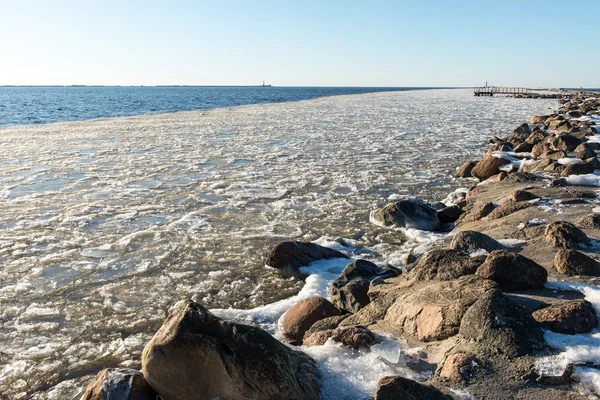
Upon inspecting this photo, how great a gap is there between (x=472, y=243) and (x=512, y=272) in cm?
85

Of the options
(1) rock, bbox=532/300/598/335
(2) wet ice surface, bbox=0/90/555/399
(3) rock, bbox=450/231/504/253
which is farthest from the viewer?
(3) rock, bbox=450/231/504/253

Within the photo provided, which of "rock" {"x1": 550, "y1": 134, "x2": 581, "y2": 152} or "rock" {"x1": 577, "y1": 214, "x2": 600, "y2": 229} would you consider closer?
"rock" {"x1": 577, "y1": 214, "x2": 600, "y2": 229}

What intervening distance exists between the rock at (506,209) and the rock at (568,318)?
3.32m

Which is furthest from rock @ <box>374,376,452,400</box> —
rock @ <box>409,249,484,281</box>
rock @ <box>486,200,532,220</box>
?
rock @ <box>486,200,532,220</box>

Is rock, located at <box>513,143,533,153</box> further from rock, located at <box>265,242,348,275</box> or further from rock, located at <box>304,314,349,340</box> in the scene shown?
rock, located at <box>304,314,349,340</box>

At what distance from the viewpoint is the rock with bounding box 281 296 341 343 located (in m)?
4.11

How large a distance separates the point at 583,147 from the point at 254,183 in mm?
7058

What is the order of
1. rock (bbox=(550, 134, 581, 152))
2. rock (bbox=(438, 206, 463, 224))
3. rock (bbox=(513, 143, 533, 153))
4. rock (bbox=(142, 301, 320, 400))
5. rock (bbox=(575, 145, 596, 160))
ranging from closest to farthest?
rock (bbox=(142, 301, 320, 400)), rock (bbox=(438, 206, 463, 224)), rock (bbox=(575, 145, 596, 160)), rock (bbox=(550, 134, 581, 152)), rock (bbox=(513, 143, 533, 153))

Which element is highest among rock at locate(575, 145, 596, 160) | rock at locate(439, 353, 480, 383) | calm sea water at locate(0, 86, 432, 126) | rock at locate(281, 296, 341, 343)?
calm sea water at locate(0, 86, 432, 126)

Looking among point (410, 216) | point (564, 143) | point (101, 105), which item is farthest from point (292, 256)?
point (101, 105)

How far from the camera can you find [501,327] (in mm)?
3023

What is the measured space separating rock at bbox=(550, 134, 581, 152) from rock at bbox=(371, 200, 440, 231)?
5323mm

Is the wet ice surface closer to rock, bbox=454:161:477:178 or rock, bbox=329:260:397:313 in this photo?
rock, bbox=454:161:477:178

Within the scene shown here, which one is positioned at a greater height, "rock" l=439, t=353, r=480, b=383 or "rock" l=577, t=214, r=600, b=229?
"rock" l=577, t=214, r=600, b=229
